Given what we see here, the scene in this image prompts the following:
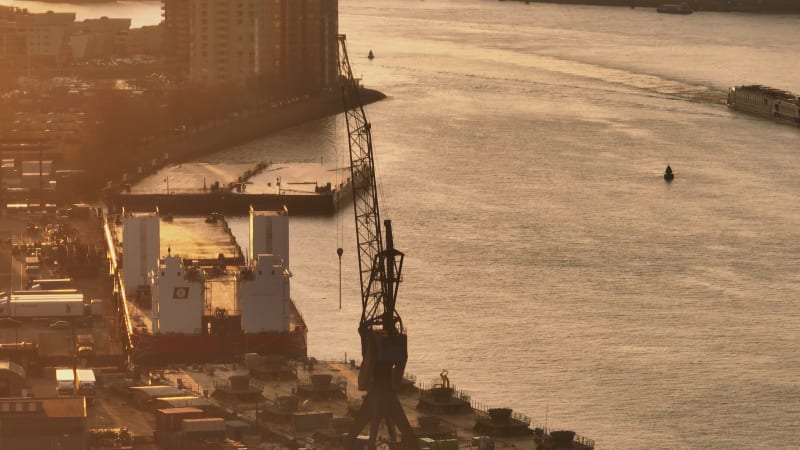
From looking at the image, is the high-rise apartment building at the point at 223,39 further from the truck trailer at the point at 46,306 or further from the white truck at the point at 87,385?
the white truck at the point at 87,385

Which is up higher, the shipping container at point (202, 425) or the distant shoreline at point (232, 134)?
the shipping container at point (202, 425)

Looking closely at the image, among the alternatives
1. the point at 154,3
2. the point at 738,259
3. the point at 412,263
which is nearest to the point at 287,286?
the point at 412,263

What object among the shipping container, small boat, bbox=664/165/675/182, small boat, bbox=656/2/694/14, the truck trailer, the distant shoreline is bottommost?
small boat, bbox=656/2/694/14

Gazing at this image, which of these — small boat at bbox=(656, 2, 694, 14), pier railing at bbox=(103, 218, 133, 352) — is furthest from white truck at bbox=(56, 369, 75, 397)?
small boat at bbox=(656, 2, 694, 14)

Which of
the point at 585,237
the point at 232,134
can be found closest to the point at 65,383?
the point at 585,237

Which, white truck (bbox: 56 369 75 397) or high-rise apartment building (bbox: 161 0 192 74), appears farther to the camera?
high-rise apartment building (bbox: 161 0 192 74)

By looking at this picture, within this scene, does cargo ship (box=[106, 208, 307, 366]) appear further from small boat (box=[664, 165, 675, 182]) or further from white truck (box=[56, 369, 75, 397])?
small boat (box=[664, 165, 675, 182])

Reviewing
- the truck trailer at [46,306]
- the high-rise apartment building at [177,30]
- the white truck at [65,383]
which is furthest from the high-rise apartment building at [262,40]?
the white truck at [65,383]
